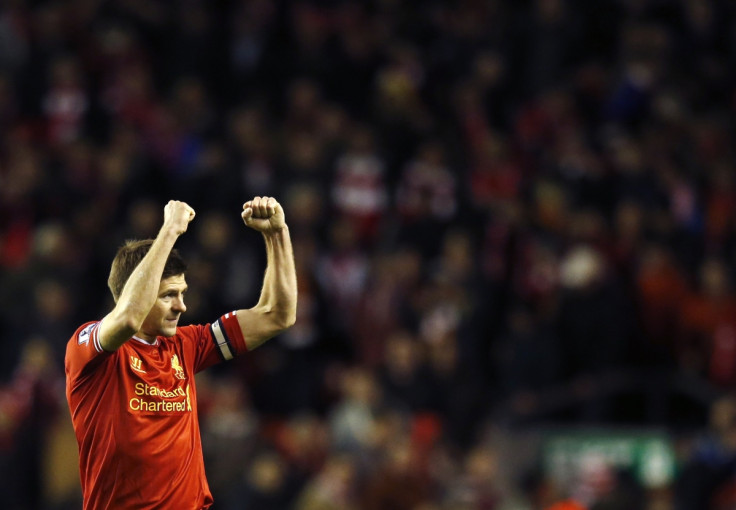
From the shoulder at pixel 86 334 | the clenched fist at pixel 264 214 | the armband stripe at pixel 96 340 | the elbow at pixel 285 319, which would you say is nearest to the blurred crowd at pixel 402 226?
the elbow at pixel 285 319

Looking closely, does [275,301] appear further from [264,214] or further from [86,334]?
[86,334]

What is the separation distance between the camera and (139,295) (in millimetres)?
5562

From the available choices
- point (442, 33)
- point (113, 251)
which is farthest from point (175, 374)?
Result: point (442, 33)

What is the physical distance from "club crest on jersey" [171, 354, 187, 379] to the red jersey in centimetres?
10

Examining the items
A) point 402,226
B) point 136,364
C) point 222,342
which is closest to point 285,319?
point 222,342

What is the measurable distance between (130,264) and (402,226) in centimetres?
871

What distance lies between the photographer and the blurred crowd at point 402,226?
1302cm

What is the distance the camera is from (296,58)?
1694 cm

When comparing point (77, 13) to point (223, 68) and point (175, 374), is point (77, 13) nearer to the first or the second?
point (223, 68)

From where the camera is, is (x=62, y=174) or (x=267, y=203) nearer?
(x=267, y=203)

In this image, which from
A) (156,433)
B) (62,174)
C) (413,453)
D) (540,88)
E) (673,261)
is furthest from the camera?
→ (540,88)

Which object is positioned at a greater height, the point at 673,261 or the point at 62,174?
the point at 62,174

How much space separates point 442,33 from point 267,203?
38.0ft

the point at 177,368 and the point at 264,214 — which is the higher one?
the point at 264,214
